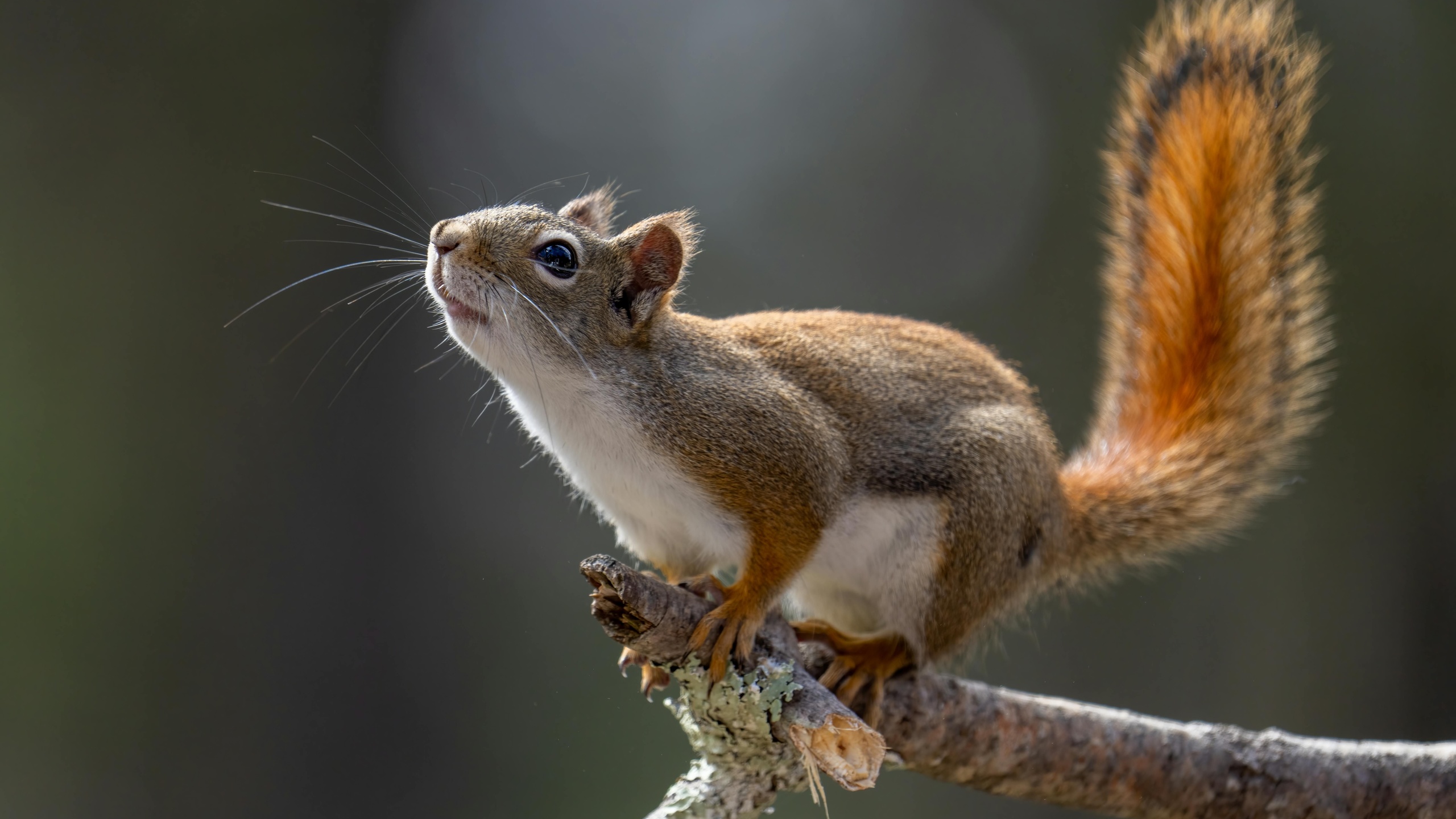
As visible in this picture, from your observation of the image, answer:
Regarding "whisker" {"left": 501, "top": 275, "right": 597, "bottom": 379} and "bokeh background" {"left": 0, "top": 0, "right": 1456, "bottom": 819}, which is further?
"bokeh background" {"left": 0, "top": 0, "right": 1456, "bottom": 819}

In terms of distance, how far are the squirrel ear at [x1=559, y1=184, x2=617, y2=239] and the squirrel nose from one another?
0.96ft

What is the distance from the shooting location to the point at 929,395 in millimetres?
1613

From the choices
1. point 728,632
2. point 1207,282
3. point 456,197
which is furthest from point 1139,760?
point 456,197

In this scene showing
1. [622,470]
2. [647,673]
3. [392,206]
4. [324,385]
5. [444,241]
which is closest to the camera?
[444,241]

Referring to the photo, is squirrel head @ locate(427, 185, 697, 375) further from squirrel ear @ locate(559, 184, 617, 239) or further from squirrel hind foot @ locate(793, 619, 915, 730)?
squirrel hind foot @ locate(793, 619, 915, 730)

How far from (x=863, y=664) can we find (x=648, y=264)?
690 mm

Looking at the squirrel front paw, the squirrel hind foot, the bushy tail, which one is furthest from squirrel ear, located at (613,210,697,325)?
the bushy tail

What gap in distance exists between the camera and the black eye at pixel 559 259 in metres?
1.31

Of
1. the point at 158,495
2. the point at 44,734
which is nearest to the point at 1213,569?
the point at 158,495

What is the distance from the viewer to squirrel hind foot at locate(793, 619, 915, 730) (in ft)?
4.96

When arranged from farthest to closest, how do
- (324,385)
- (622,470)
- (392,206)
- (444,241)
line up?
1. (324,385)
2. (392,206)
3. (622,470)
4. (444,241)

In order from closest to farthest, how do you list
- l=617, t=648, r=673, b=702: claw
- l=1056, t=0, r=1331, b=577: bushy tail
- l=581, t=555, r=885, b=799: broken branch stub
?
l=581, t=555, r=885, b=799: broken branch stub, l=617, t=648, r=673, b=702: claw, l=1056, t=0, r=1331, b=577: bushy tail

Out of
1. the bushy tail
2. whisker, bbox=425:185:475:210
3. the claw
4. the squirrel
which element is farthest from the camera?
the bushy tail

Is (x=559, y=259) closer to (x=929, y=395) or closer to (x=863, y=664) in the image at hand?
(x=929, y=395)
